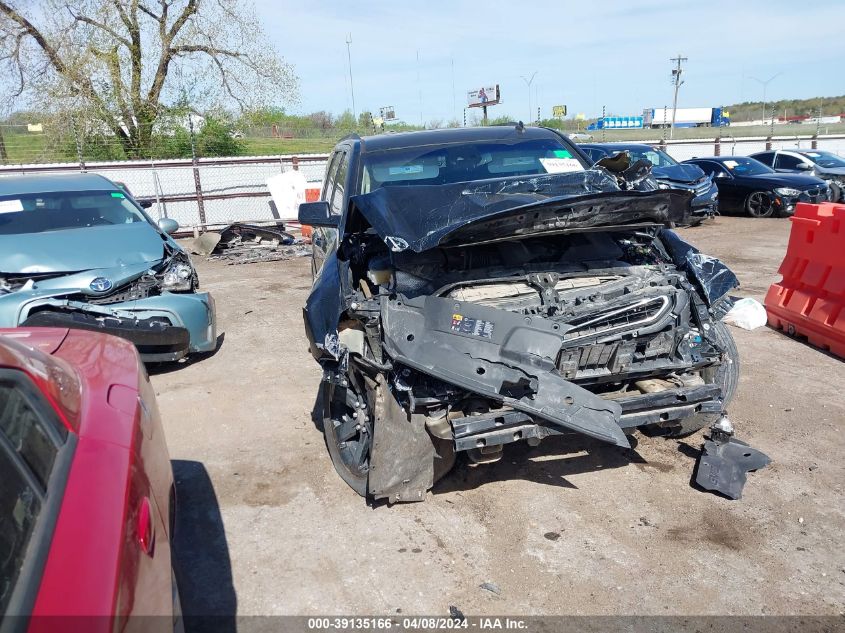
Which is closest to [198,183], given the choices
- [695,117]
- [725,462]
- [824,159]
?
[725,462]

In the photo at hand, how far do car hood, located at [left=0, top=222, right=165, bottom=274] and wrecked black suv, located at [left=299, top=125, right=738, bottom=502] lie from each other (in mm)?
2785

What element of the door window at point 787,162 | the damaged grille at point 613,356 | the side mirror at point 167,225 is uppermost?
the side mirror at point 167,225

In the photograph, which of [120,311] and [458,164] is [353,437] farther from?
[120,311]

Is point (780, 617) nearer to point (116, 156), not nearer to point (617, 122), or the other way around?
point (116, 156)

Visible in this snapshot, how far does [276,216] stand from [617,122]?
5843cm

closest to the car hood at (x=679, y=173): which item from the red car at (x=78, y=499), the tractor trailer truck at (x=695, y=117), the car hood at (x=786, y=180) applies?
the car hood at (x=786, y=180)

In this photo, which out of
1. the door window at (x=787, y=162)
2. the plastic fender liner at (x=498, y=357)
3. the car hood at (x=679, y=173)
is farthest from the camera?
the door window at (x=787, y=162)

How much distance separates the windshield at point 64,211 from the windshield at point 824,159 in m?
16.9

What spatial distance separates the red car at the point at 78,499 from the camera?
1.47 m

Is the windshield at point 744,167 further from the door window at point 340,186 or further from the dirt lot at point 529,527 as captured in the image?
the door window at point 340,186

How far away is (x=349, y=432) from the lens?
13.1 feet

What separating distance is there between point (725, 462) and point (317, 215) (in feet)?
9.77

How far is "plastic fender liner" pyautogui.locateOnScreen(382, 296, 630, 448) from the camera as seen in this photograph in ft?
10.5

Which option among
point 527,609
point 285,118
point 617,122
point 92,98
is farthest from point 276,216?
point 617,122
